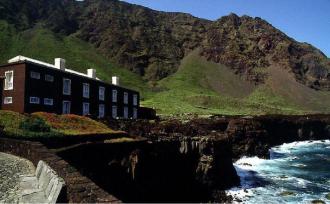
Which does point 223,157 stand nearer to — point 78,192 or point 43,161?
point 43,161

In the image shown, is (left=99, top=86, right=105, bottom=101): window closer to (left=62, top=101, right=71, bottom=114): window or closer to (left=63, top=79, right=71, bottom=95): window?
(left=62, top=101, right=71, bottom=114): window

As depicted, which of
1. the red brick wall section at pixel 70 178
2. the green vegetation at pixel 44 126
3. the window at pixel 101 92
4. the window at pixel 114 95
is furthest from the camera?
the window at pixel 114 95

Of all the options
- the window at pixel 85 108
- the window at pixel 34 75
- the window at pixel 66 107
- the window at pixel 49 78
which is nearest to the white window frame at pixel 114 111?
the window at pixel 85 108

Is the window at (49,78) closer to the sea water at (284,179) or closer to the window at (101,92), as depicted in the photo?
the window at (101,92)

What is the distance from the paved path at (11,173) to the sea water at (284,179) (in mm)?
25769

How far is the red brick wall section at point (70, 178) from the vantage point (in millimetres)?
11569

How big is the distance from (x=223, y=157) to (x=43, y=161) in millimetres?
37503

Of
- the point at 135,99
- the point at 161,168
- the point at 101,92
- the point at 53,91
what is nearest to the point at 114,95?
the point at 101,92

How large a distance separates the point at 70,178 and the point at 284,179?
43.5 meters

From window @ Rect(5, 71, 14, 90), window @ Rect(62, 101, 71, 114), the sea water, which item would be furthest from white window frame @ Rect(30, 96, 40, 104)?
the sea water

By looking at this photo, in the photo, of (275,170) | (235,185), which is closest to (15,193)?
(235,185)

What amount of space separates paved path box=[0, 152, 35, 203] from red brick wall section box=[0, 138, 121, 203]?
21.4 inches

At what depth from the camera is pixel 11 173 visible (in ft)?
56.1

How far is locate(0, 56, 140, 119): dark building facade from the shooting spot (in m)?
48.5
